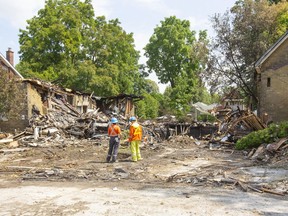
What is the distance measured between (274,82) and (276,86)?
0.94 feet

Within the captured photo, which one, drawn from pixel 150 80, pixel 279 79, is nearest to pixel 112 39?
pixel 150 80

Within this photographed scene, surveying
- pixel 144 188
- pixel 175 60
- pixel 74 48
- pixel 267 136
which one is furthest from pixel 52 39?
pixel 144 188

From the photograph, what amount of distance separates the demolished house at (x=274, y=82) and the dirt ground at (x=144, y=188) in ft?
29.3

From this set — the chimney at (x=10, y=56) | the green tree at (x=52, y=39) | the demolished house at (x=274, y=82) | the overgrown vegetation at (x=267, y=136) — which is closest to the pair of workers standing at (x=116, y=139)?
the overgrown vegetation at (x=267, y=136)

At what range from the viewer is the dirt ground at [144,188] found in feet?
22.5

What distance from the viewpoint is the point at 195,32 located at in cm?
5288

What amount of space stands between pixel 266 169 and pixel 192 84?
39.7 m

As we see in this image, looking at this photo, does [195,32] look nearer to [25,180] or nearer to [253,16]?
[253,16]

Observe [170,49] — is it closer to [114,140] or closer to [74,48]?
[74,48]

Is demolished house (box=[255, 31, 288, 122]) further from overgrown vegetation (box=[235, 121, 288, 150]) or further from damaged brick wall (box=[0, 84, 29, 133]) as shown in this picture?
damaged brick wall (box=[0, 84, 29, 133])

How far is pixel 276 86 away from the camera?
2144 centimetres

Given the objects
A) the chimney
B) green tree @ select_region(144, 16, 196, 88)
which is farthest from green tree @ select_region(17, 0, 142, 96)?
green tree @ select_region(144, 16, 196, 88)

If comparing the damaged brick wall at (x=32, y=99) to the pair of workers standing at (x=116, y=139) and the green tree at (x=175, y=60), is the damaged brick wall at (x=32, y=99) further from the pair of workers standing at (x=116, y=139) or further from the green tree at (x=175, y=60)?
the green tree at (x=175, y=60)

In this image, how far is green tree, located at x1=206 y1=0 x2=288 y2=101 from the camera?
92.3ft
